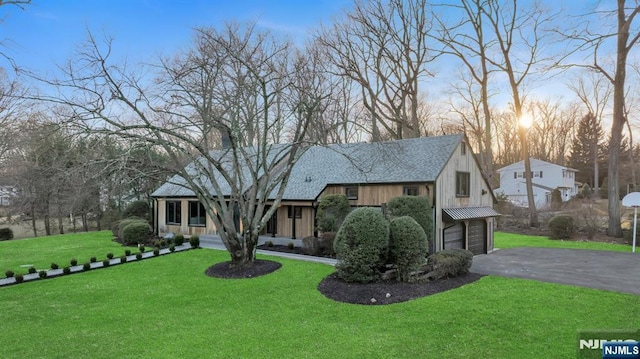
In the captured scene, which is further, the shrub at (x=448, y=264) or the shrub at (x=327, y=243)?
the shrub at (x=327, y=243)

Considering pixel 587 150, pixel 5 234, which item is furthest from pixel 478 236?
pixel 587 150

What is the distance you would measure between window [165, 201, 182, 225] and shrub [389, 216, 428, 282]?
55.6 feet

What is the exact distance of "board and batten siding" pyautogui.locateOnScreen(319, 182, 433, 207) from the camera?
1567 centimetres

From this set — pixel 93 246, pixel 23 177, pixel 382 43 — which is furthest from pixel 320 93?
pixel 23 177

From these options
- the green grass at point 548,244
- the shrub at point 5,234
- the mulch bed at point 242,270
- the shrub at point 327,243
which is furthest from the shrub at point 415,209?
the shrub at point 5,234

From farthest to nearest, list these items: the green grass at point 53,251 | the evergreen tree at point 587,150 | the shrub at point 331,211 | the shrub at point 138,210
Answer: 1. the evergreen tree at point 587,150
2. the shrub at point 138,210
3. the shrub at point 331,211
4. the green grass at point 53,251

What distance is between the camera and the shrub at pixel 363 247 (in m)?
10.6

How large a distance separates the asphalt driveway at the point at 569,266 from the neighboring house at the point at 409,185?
5.72 feet

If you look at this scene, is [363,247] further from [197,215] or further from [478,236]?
[197,215]

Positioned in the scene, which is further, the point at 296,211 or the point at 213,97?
the point at 296,211

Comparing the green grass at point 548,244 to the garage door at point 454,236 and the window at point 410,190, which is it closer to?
the garage door at point 454,236

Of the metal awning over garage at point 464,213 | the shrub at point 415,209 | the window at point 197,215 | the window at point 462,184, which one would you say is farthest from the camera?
the window at point 197,215

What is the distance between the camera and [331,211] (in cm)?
1678

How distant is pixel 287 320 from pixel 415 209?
Answer: 806 centimetres
